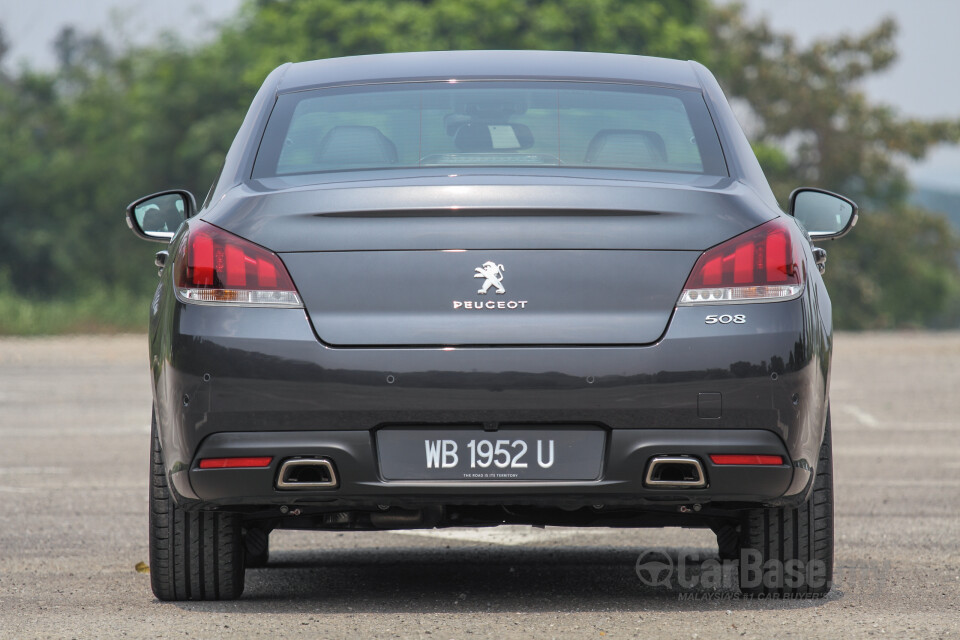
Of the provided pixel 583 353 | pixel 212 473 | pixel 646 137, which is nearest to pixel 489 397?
pixel 583 353

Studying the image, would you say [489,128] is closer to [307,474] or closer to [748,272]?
[748,272]

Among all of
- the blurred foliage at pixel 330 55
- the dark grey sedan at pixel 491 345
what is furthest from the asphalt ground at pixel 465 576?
the blurred foliage at pixel 330 55

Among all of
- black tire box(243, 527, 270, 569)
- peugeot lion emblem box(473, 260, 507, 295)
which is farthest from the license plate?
black tire box(243, 527, 270, 569)

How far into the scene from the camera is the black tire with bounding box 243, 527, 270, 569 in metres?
5.45

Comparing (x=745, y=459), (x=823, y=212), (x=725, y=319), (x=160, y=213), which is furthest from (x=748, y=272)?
(x=160, y=213)

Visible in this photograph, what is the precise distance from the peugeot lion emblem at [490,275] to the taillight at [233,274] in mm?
500

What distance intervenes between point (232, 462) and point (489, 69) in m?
1.64

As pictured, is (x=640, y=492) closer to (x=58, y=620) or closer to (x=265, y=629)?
(x=265, y=629)

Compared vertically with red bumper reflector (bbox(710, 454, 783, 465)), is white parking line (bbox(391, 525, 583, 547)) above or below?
below

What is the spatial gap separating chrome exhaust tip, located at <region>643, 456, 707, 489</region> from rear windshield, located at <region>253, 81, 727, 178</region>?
0.94 metres

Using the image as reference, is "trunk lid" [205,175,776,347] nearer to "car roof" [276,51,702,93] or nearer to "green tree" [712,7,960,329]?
"car roof" [276,51,702,93]

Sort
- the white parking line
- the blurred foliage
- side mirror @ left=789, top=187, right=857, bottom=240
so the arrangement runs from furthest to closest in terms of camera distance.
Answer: the blurred foliage → the white parking line → side mirror @ left=789, top=187, right=857, bottom=240

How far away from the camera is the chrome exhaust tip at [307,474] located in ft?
14.1

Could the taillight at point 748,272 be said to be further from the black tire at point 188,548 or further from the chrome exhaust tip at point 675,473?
the black tire at point 188,548
